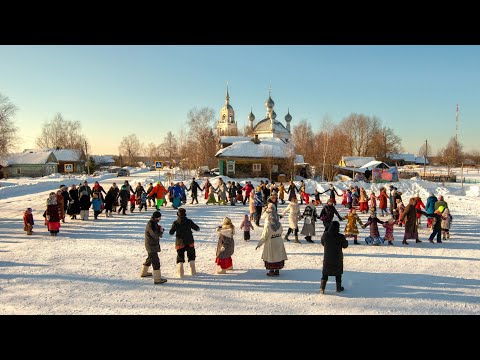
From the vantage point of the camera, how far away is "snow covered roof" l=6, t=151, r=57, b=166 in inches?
2173

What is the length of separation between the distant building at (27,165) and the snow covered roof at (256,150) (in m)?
37.1

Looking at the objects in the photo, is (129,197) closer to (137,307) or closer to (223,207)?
(223,207)

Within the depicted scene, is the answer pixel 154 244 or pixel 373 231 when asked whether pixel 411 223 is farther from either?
pixel 154 244

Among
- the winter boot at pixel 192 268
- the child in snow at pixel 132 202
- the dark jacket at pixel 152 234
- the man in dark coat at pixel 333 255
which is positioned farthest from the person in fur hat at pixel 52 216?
the man in dark coat at pixel 333 255

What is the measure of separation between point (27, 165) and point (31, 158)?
1.41m

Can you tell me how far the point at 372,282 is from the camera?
711 centimetres

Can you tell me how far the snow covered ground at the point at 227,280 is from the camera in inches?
233

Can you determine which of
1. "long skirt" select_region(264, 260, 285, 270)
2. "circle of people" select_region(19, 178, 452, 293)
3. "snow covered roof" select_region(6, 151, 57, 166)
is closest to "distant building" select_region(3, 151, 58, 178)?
"snow covered roof" select_region(6, 151, 57, 166)

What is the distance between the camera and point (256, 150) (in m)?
36.5

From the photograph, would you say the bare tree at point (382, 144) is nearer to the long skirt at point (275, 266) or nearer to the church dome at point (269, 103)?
the church dome at point (269, 103)

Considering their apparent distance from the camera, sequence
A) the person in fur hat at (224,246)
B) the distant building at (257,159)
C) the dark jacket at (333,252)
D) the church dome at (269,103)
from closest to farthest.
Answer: the dark jacket at (333,252) < the person in fur hat at (224,246) < the distant building at (257,159) < the church dome at (269,103)
